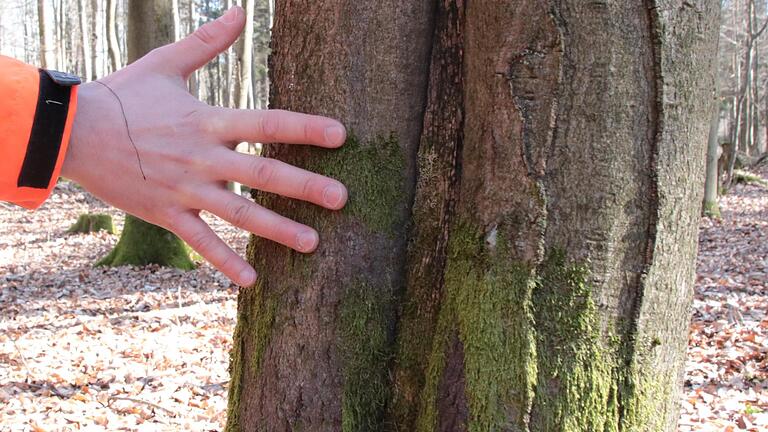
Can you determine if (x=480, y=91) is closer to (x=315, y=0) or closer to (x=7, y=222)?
(x=315, y=0)

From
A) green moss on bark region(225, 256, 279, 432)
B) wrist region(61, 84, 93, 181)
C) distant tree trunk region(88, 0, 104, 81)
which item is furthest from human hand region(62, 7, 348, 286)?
distant tree trunk region(88, 0, 104, 81)

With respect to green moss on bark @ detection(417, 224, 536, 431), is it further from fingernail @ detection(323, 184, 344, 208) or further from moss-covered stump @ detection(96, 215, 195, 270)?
moss-covered stump @ detection(96, 215, 195, 270)

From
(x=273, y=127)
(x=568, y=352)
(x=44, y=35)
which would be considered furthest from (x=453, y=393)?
(x=44, y=35)

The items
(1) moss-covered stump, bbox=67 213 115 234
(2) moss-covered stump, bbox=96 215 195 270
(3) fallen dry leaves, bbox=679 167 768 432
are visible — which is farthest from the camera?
(1) moss-covered stump, bbox=67 213 115 234

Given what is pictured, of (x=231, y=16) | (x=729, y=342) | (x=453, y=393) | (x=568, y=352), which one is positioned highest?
(x=231, y=16)

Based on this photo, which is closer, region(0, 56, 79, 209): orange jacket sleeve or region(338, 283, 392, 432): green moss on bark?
region(0, 56, 79, 209): orange jacket sleeve

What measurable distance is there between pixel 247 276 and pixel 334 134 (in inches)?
16.9

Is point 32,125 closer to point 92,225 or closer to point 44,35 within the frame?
point 92,225

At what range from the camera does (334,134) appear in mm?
1445

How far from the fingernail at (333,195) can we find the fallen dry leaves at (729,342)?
286 centimetres

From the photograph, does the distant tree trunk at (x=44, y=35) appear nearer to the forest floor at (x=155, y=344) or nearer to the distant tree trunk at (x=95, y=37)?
the distant tree trunk at (x=95, y=37)

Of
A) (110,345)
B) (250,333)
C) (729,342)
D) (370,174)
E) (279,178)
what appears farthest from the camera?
(110,345)

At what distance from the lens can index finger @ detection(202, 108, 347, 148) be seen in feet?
4.64

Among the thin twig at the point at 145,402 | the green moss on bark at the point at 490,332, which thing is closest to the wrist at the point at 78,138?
the green moss on bark at the point at 490,332
